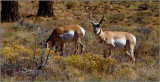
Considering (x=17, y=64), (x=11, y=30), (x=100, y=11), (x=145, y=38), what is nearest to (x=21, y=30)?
(x=11, y=30)

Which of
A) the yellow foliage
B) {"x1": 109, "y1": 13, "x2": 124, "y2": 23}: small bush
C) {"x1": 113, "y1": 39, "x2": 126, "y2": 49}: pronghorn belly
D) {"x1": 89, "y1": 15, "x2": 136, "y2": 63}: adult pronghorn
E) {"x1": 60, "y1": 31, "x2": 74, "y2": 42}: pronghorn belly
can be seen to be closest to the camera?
the yellow foliage

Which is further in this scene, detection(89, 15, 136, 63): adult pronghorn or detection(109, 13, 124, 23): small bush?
detection(109, 13, 124, 23): small bush

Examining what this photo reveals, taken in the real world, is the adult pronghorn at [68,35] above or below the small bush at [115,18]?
above

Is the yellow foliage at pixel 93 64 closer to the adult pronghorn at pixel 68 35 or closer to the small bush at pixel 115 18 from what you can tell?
the adult pronghorn at pixel 68 35

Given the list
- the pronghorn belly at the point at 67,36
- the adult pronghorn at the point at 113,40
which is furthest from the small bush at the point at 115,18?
the adult pronghorn at the point at 113,40

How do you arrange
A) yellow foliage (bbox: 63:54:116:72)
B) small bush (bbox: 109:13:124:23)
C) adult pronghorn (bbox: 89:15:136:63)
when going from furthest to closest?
small bush (bbox: 109:13:124:23) < adult pronghorn (bbox: 89:15:136:63) < yellow foliage (bbox: 63:54:116:72)

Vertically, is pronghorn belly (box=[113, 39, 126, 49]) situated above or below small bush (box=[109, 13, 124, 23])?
above

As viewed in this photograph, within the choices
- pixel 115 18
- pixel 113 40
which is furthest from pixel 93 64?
pixel 115 18

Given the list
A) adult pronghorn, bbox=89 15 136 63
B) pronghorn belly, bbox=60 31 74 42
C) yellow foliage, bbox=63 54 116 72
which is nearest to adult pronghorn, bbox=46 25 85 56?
pronghorn belly, bbox=60 31 74 42

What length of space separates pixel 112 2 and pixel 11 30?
16.0m

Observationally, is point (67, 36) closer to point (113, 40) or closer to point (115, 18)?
point (113, 40)

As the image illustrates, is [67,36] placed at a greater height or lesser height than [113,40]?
lesser

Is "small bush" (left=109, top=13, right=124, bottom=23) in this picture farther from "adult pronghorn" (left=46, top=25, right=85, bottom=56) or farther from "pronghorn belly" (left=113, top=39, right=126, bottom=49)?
"pronghorn belly" (left=113, top=39, right=126, bottom=49)

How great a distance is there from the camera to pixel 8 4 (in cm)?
1731
